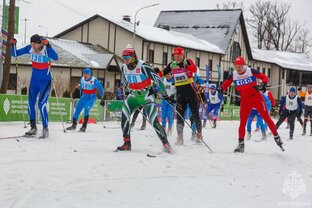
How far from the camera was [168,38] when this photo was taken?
1842 inches

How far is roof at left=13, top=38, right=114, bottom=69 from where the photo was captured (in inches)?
1505

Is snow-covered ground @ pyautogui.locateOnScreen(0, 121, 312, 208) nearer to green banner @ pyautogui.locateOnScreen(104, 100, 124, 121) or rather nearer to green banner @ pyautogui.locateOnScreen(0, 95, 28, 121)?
green banner @ pyautogui.locateOnScreen(0, 95, 28, 121)

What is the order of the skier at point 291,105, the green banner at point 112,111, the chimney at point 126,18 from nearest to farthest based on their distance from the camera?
the skier at point 291,105 → the green banner at point 112,111 → the chimney at point 126,18

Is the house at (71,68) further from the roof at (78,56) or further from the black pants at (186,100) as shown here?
the black pants at (186,100)

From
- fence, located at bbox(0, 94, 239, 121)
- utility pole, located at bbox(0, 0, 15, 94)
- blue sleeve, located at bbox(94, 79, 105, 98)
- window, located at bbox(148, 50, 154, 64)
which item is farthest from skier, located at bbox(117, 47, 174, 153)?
window, located at bbox(148, 50, 154, 64)

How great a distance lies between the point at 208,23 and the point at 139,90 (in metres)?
50.3

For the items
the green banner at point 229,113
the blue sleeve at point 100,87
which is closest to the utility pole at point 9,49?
the blue sleeve at point 100,87

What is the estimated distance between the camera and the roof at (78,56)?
3822cm

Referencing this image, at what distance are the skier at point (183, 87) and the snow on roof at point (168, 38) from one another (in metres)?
32.2

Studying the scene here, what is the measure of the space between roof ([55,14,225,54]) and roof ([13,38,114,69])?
3579 mm

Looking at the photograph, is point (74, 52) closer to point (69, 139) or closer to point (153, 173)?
point (69, 139)

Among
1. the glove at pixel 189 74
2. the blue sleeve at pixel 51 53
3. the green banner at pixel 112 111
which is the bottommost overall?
the green banner at pixel 112 111

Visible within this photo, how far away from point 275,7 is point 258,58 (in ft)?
67.2

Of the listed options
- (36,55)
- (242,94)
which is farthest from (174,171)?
(36,55)
